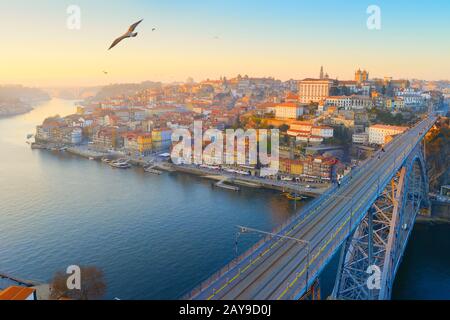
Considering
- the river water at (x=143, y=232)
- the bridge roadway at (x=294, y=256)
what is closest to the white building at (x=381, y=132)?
the river water at (x=143, y=232)

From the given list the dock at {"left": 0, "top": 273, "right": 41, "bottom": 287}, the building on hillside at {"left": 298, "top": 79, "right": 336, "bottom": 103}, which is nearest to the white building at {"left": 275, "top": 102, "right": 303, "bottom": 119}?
the building on hillside at {"left": 298, "top": 79, "right": 336, "bottom": 103}

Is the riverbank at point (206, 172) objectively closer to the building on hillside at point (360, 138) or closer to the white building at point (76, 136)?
the white building at point (76, 136)

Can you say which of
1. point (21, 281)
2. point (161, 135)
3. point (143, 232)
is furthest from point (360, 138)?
point (21, 281)

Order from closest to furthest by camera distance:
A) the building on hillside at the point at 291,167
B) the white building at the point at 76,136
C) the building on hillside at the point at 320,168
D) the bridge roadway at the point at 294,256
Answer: the bridge roadway at the point at 294,256 → the building on hillside at the point at 320,168 → the building on hillside at the point at 291,167 → the white building at the point at 76,136

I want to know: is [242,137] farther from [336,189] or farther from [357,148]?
[336,189]

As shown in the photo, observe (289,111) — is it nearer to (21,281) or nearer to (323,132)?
(323,132)

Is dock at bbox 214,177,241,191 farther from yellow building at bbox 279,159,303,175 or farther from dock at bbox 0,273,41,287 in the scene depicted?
dock at bbox 0,273,41,287
